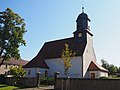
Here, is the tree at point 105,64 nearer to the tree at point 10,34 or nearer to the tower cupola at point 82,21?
the tower cupola at point 82,21

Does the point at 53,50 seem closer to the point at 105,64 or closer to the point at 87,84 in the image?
the point at 87,84

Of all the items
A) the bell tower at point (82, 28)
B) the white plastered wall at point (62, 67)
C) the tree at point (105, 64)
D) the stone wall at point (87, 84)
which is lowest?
the stone wall at point (87, 84)

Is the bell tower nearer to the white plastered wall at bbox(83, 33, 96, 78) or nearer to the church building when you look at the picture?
the church building

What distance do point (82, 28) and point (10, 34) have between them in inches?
576

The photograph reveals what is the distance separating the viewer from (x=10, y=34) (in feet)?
120

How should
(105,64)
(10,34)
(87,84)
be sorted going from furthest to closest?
(105,64) → (10,34) → (87,84)

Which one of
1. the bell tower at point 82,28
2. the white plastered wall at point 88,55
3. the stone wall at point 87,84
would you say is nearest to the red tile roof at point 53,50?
the bell tower at point 82,28

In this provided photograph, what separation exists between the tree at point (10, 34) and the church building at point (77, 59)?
532 centimetres

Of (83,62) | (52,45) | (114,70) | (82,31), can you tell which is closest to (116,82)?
(83,62)

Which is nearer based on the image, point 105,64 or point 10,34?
point 10,34

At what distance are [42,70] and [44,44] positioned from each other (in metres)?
10.7

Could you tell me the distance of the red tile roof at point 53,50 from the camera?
3966cm

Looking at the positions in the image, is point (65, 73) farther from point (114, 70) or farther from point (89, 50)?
point (114, 70)

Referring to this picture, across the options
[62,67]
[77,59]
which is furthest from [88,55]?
[62,67]
